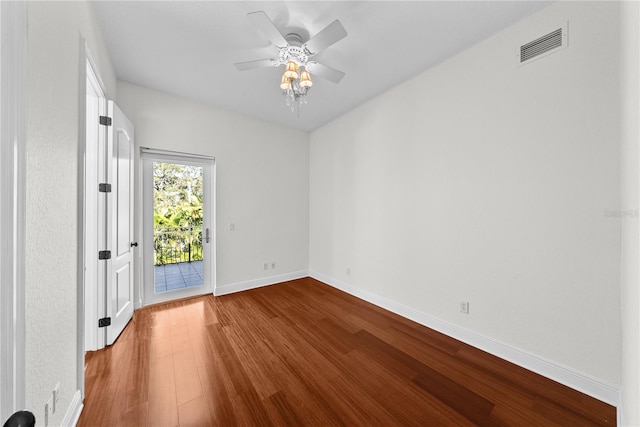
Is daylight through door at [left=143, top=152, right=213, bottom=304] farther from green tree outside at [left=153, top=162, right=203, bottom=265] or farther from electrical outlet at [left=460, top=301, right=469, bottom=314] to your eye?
electrical outlet at [left=460, top=301, right=469, bottom=314]

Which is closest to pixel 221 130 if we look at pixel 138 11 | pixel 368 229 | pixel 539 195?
pixel 138 11

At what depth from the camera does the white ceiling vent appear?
5.86 feet

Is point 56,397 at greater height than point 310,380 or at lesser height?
greater

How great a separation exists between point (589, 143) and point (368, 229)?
227 centimetres

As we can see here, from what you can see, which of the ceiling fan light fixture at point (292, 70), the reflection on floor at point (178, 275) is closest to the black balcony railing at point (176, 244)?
the reflection on floor at point (178, 275)

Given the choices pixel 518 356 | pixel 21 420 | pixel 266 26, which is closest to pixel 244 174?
pixel 266 26

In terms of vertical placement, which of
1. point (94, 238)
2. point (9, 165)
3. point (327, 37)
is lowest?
point (94, 238)

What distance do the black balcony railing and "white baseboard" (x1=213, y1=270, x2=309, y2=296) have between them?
1.98 feet

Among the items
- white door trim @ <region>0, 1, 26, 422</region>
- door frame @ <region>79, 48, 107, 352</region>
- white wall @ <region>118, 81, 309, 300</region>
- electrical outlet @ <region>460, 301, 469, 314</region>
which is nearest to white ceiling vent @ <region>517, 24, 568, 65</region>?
electrical outlet @ <region>460, 301, 469, 314</region>

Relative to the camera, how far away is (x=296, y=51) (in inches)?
83.5

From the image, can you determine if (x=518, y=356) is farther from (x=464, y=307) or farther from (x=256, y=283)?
(x=256, y=283)

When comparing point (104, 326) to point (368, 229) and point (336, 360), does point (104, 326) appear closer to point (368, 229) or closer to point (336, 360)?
point (336, 360)

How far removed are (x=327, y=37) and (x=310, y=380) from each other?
2701mm

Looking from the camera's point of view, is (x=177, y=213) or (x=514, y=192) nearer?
(x=514, y=192)
